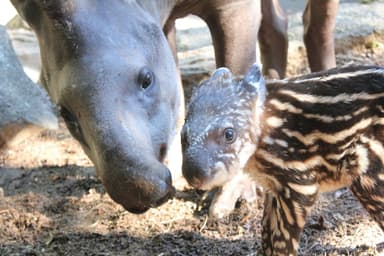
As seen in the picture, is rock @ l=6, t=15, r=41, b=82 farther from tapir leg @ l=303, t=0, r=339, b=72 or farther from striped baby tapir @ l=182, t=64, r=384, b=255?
striped baby tapir @ l=182, t=64, r=384, b=255

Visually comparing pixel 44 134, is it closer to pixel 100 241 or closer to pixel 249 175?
pixel 100 241

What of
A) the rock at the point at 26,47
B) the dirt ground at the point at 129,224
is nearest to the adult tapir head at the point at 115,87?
the dirt ground at the point at 129,224

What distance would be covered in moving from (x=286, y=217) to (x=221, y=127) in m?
0.48

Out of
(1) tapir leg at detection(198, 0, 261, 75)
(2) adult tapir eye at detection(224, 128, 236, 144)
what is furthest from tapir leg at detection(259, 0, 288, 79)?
(2) adult tapir eye at detection(224, 128, 236, 144)

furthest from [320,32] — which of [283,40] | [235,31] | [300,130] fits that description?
[300,130]

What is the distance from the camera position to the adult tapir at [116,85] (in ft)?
6.80

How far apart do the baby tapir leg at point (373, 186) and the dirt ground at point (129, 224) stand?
554 mm

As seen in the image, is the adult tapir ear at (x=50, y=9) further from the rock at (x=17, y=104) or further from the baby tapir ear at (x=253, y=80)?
the rock at (x=17, y=104)

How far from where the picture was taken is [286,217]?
7.50 feet

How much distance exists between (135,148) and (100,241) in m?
1.17

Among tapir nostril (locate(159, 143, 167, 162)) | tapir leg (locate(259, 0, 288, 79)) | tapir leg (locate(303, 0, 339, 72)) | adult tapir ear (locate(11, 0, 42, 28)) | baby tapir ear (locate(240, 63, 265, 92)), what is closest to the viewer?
baby tapir ear (locate(240, 63, 265, 92))

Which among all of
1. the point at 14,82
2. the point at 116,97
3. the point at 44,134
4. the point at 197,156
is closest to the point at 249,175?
the point at 197,156

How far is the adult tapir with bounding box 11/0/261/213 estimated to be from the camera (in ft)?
6.80

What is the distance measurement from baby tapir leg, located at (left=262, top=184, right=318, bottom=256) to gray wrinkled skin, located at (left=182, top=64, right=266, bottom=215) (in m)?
0.22
